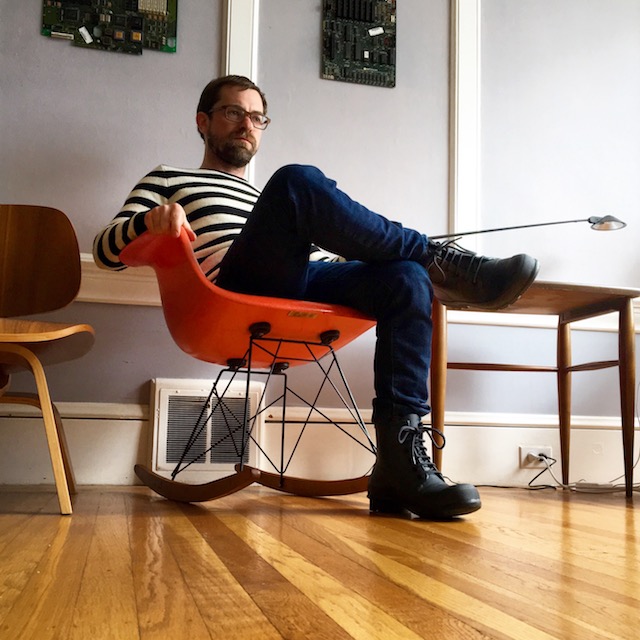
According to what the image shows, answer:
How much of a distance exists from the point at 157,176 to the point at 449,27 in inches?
50.1

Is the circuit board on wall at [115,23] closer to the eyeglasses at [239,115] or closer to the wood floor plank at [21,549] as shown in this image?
the eyeglasses at [239,115]

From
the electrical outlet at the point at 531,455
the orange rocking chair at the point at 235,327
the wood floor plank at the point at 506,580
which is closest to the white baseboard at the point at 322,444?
the electrical outlet at the point at 531,455

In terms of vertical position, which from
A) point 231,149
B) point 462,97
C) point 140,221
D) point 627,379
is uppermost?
point 462,97

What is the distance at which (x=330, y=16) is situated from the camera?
239 centimetres

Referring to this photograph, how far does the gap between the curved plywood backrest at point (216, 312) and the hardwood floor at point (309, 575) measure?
0.38 metres

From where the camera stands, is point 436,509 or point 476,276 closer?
point 436,509

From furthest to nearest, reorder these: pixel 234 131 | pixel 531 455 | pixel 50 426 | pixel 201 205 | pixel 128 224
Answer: pixel 531 455, pixel 234 131, pixel 201 205, pixel 128 224, pixel 50 426

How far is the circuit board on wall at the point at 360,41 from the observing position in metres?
2.38

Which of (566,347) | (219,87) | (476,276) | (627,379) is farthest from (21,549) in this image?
(566,347)

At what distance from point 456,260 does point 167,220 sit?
600 millimetres

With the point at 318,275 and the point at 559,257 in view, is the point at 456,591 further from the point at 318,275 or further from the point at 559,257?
the point at 559,257

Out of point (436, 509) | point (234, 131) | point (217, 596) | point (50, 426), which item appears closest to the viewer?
point (217, 596)

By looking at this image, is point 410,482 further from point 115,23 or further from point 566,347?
point 115,23

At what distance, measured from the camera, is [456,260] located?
1.53m
